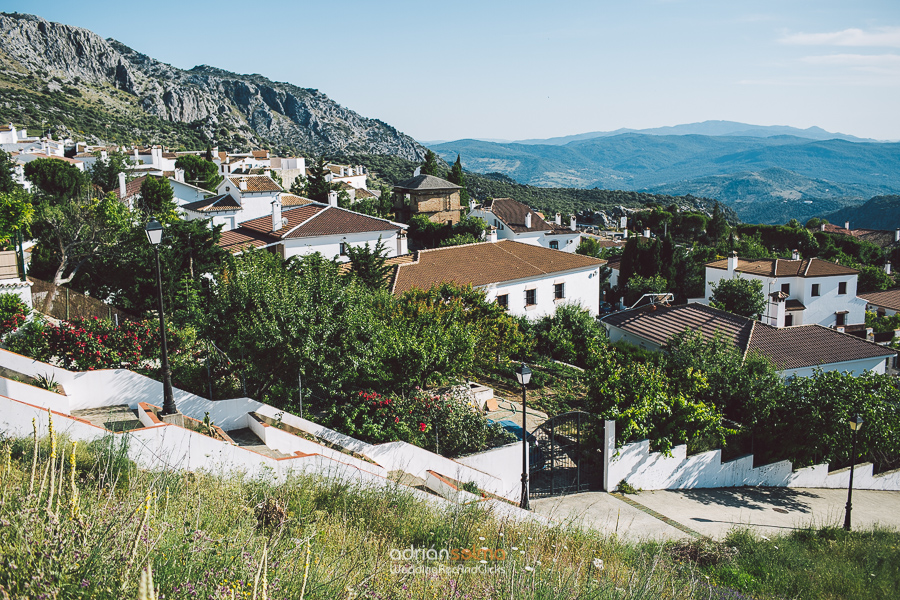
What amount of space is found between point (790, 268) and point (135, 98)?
5517 inches

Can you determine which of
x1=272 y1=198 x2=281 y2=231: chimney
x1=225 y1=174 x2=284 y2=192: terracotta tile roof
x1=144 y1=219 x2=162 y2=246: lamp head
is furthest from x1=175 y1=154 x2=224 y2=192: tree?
x1=144 y1=219 x2=162 y2=246: lamp head

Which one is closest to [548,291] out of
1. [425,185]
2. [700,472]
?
[700,472]

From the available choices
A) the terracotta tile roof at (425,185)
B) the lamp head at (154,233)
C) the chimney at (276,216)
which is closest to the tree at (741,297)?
the chimney at (276,216)

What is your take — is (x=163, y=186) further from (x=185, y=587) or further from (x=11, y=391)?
(x=185, y=587)

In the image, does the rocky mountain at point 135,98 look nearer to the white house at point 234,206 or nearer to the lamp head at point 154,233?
the white house at point 234,206

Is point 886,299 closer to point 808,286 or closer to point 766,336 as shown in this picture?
point 808,286

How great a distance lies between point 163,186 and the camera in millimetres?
41312

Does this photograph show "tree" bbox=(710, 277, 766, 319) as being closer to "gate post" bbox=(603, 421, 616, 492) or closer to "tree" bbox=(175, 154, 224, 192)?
"gate post" bbox=(603, 421, 616, 492)

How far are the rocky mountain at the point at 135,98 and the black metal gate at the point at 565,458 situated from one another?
319 feet

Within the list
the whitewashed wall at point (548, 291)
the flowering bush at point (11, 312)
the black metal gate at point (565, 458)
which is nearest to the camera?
the flowering bush at point (11, 312)

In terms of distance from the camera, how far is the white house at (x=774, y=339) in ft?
77.0

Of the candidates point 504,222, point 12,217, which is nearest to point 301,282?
point 12,217

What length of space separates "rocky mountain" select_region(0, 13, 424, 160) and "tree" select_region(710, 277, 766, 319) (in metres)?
92.2

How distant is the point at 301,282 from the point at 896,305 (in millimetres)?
45950
